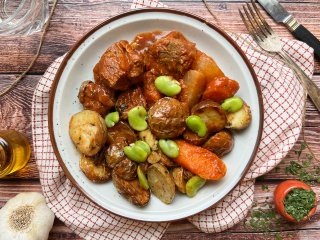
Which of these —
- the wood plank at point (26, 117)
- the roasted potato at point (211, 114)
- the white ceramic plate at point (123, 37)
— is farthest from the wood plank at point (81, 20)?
the roasted potato at point (211, 114)

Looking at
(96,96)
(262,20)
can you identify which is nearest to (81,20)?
(96,96)

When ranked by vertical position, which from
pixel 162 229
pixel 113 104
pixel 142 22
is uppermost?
pixel 142 22

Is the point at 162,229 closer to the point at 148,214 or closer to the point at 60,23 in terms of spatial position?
the point at 148,214

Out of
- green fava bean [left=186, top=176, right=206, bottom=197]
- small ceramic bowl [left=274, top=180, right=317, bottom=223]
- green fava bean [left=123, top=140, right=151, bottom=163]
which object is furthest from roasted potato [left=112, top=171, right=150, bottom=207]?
small ceramic bowl [left=274, top=180, right=317, bottom=223]

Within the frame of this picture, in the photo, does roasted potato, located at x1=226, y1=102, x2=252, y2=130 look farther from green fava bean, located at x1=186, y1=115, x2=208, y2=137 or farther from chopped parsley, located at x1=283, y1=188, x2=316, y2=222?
chopped parsley, located at x1=283, y1=188, x2=316, y2=222

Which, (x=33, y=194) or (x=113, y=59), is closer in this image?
(x=113, y=59)

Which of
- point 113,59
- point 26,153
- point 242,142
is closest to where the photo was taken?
point 113,59

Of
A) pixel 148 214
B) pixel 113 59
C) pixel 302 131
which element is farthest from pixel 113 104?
pixel 302 131

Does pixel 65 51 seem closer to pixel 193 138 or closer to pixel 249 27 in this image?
pixel 193 138
